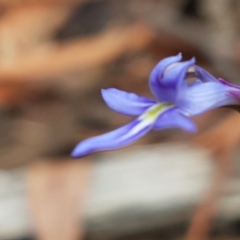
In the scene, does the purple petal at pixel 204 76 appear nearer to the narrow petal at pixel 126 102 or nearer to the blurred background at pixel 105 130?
the narrow petal at pixel 126 102

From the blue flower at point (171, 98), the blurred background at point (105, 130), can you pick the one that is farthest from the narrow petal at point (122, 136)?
the blurred background at point (105, 130)

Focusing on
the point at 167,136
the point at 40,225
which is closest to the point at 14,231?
the point at 40,225

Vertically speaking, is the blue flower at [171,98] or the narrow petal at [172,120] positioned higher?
the blue flower at [171,98]

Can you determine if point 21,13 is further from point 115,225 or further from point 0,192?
point 115,225

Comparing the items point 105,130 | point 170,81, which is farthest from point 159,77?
point 105,130

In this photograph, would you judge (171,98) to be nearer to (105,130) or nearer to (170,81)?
(170,81)

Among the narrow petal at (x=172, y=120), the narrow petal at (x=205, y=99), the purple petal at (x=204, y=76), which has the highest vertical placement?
the purple petal at (x=204, y=76)

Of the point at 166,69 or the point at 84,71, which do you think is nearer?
the point at 166,69
